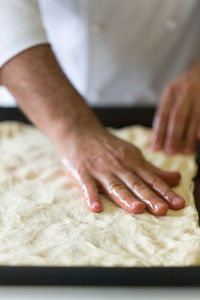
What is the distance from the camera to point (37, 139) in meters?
1.38

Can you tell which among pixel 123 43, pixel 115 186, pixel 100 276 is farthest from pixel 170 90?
pixel 100 276

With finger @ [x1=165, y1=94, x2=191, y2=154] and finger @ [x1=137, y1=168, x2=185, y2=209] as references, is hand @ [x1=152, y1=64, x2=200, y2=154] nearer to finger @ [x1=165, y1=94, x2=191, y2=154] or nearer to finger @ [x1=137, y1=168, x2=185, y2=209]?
finger @ [x1=165, y1=94, x2=191, y2=154]

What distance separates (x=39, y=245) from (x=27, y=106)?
1.68ft

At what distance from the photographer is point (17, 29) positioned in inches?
44.4

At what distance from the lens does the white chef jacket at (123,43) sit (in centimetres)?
149

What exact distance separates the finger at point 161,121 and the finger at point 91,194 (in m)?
0.43

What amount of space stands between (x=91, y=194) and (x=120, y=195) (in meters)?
0.07

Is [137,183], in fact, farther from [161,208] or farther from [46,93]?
[46,93]

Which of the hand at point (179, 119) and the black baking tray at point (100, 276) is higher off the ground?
the black baking tray at point (100, 276)

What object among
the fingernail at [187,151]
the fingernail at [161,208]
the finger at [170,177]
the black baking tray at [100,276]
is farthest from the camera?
the fingernail at [187,151]

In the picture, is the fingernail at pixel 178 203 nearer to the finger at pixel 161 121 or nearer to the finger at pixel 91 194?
the finger at pixel 91 194

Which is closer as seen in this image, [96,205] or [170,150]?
[96,205]

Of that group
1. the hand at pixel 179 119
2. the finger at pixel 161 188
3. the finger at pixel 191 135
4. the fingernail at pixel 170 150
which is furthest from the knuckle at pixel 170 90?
the finger at pixel 161 188

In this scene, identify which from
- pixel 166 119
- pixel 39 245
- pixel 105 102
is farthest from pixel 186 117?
pixel 39 245
